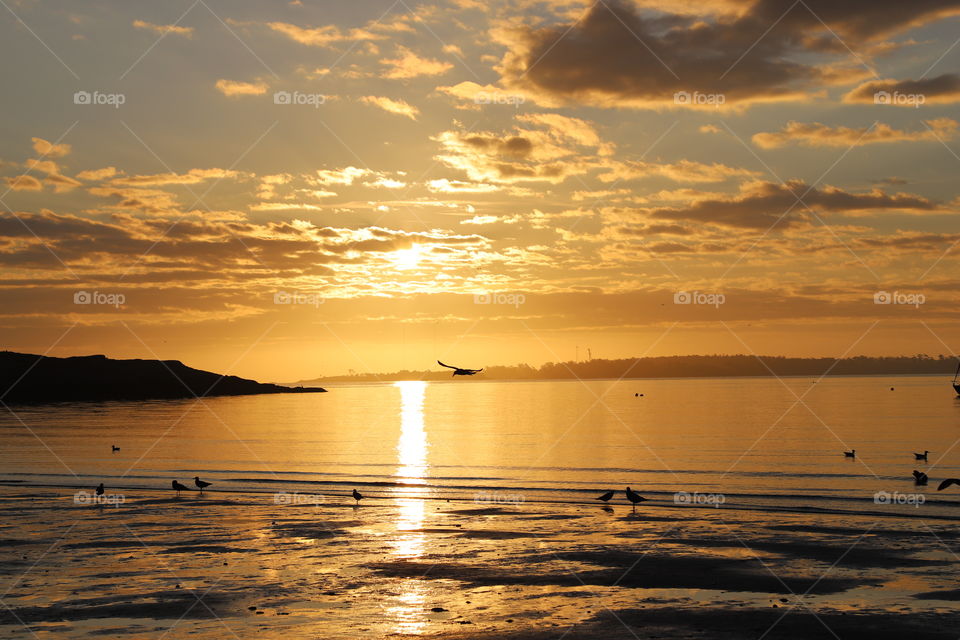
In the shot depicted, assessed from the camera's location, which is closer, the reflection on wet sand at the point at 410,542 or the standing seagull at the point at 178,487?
the reflection on wet sand at the point at 410,542

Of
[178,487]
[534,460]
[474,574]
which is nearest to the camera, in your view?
[474,574]

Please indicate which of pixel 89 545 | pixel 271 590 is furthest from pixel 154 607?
pixel 89 545

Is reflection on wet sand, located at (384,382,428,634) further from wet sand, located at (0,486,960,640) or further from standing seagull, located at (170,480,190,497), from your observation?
standing seagull, located at (170,480,190,497)

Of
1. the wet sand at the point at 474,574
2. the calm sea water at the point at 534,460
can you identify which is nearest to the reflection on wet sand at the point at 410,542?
the wet sand at the point at 474,574

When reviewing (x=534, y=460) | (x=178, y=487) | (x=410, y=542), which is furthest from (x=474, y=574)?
(x=534, y=460)

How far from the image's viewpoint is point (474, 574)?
22.3 m

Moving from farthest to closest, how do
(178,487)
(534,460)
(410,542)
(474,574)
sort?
1. (534,460)
2. (178,487)
3. (410,542)
4. (474,574)

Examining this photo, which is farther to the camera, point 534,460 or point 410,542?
point 534,460

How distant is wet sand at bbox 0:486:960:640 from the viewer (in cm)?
1717

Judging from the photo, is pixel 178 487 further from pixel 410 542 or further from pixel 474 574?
pixel 474 574

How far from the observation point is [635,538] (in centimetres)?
2808

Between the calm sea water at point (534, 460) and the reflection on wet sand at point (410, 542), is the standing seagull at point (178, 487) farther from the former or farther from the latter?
the reflection on wet sand at point (410, 542)

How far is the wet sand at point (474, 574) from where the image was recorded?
17172 mm

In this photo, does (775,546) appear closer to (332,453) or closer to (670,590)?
(670,590)
